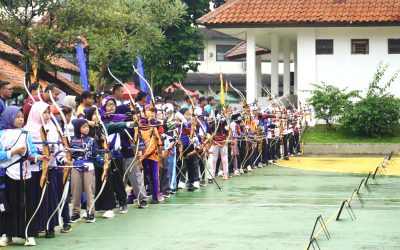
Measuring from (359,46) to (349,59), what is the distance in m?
0.63

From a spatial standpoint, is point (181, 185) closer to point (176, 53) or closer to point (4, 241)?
point (4, 241)

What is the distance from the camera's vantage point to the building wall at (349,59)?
3219 cm

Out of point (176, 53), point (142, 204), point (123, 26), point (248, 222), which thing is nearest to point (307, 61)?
point (176, 53)

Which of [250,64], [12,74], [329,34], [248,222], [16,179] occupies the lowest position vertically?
[248,222]

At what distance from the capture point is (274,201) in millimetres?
14586

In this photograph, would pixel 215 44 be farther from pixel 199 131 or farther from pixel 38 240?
pixel 38 240

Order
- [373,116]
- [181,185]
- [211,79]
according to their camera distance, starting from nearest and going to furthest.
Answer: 1. [181,185]
2. [373,116]
3. [211,79]

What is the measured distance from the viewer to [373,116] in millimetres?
28672

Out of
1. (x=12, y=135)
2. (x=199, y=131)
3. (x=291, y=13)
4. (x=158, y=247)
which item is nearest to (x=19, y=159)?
(x=12, y=135)

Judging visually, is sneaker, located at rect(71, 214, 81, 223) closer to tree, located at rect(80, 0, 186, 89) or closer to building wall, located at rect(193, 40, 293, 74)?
tree, located at rect(80, 0, 186, 89)

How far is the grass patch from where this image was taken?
28484mm

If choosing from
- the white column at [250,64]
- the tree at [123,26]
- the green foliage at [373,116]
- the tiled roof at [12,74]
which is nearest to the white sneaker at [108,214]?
the tree at [123,26]

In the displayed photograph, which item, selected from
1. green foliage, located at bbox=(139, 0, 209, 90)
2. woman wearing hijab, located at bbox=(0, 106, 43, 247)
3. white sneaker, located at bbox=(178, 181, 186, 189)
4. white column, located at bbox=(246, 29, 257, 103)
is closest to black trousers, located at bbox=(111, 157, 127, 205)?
woman wearing hijab, located at bbox=(0, 106, 43, 247)

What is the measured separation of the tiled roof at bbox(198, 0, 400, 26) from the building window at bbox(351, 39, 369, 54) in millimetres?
1123
